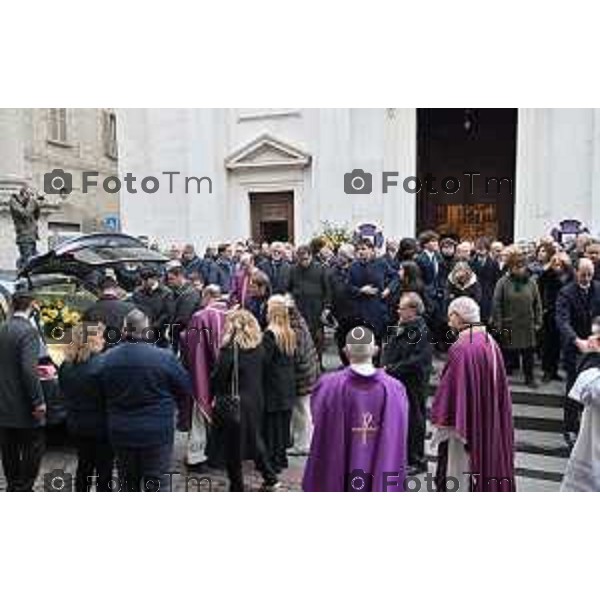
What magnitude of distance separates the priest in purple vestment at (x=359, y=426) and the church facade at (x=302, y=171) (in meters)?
10.1

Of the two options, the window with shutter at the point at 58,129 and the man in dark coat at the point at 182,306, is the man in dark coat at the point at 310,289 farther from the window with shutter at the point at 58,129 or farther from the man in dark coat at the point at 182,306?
the window with shutter at the point at 58,129

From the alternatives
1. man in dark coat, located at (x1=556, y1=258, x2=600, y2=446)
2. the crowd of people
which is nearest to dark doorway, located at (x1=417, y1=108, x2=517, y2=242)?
the crowd of people

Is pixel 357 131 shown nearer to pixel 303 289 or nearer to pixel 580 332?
pixel 303 289

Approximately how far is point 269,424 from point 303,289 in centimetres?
255

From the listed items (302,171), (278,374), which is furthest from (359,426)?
(302,171)

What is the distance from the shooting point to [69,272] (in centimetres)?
782

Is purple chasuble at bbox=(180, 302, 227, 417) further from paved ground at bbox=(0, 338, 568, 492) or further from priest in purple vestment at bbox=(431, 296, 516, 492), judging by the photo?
priest in purple vestment at bbox=(431, 296, 516, 492)

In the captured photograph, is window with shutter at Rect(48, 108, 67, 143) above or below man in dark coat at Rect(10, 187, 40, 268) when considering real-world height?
above

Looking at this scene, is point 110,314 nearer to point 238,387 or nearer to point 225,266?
point 238,387

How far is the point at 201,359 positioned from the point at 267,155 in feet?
32.4

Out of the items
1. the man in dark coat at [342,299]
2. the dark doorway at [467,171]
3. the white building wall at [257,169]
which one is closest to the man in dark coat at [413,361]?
the man in dark coat at [342,299]

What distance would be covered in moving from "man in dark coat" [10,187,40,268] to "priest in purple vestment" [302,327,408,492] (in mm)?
8230

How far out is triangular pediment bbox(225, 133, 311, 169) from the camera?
1525cm
